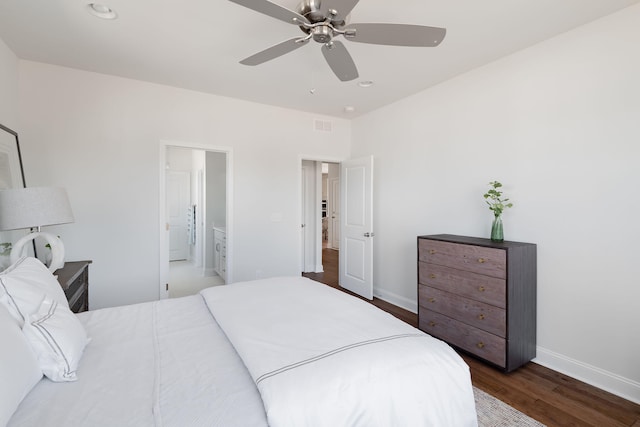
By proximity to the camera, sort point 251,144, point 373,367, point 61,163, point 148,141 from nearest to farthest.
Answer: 1. point 373,367
2. point 61,163
3. point 148,141
4. point 251,144

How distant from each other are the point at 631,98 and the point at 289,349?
109 inches

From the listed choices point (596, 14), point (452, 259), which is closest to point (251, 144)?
point (452, 259)

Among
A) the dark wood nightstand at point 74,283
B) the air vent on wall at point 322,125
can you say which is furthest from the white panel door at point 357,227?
the dark wood nightstand at point 74,283

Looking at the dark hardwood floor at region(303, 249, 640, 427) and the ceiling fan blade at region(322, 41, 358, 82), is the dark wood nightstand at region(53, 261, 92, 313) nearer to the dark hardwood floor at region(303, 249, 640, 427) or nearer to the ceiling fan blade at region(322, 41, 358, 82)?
the ceiling fan blade at region(322, 41, 358, 82)

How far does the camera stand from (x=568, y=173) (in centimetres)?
232

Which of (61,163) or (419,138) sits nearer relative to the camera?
(61,163)

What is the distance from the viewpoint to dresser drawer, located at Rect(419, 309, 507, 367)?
235 centimetres

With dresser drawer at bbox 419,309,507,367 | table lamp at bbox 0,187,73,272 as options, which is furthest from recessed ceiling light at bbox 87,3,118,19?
dresser drawer at bbox 419,309,507,367

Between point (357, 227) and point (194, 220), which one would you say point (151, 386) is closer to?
point (357, 227)

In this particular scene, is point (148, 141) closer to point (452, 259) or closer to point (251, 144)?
point (251, 144)

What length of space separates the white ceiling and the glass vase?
58.7 inches

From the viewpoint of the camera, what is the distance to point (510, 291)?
2.29 meters

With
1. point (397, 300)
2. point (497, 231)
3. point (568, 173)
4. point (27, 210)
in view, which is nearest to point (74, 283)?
point (27, 210)

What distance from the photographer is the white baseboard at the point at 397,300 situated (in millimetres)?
3632
